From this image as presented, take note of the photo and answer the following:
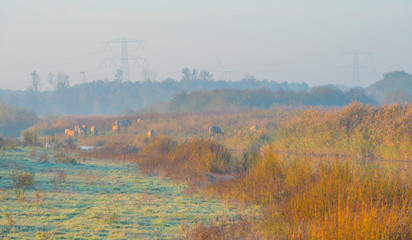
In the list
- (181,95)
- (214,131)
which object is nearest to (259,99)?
(181,95)

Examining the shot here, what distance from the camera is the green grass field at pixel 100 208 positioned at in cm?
657

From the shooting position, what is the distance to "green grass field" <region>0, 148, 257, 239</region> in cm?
657

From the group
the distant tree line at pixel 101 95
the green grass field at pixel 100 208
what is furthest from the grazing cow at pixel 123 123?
the distant tree line at pixel 101 95

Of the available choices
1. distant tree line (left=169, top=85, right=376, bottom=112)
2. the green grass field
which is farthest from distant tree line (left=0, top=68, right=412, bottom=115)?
the green grass field

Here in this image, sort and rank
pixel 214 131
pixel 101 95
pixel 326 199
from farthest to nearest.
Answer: pixel 101 95 < pixel 214 131 < pixel 326 199

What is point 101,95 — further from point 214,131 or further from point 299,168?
point 299,168

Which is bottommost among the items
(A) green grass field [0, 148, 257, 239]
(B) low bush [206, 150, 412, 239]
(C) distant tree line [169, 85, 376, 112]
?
(A) green grass field [0, 148, 257, 239]

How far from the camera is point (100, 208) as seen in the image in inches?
324

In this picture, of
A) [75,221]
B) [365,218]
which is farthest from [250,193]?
[365,218]

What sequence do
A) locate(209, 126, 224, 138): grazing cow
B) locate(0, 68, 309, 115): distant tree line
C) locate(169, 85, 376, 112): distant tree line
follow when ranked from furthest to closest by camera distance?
locate(0, 68, 309, 115): distant tree line → locate(169, 85, 376, 112): distant tree line → locate(209, 126, 224, 138): grazing cow

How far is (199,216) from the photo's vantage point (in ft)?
25.3

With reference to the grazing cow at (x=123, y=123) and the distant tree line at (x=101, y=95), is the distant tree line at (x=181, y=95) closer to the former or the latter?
the distant tree line at (x=101, y=95)

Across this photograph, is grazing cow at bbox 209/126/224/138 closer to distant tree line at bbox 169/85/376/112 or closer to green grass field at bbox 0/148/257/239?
green grass field at bbox 0/148/257/239

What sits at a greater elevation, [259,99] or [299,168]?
[259,99]
